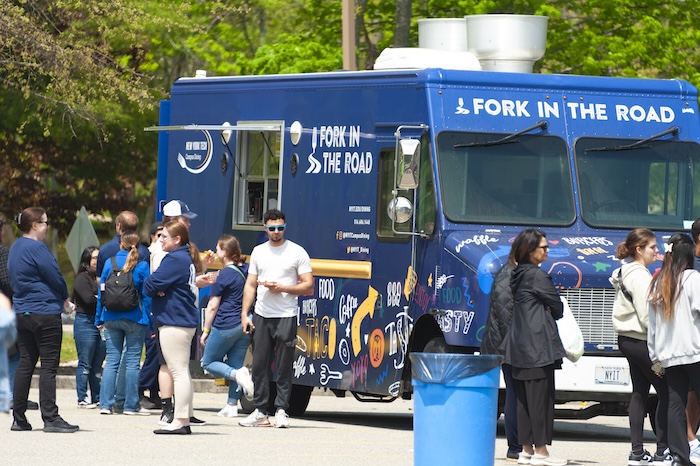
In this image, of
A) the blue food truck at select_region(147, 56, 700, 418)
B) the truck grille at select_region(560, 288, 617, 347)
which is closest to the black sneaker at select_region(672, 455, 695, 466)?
the blue food truck at select_region(147, 56, 700, 418)

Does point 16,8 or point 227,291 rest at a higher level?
point 16,8

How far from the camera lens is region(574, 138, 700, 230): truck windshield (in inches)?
517

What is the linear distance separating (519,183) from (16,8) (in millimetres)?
7838

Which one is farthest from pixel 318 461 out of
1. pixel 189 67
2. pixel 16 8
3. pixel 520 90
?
pixel 189 67

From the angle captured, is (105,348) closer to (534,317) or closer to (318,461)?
(318,461)

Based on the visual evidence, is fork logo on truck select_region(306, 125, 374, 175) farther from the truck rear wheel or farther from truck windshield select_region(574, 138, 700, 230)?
the truck rear wheel

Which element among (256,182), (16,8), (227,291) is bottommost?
(227,291)

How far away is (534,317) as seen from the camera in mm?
10711

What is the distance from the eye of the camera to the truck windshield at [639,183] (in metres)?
13.1

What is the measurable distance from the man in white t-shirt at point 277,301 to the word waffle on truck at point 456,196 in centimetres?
67

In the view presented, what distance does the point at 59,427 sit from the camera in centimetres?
1229

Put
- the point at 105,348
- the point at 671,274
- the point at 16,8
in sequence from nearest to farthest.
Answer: the point at 671,274, the point at 105,348, the point at 16,8

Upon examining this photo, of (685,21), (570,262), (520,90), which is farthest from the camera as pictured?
(685,21)

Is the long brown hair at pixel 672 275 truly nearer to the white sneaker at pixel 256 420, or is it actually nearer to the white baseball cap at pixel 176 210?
the white sneaker at pixel 256 420
